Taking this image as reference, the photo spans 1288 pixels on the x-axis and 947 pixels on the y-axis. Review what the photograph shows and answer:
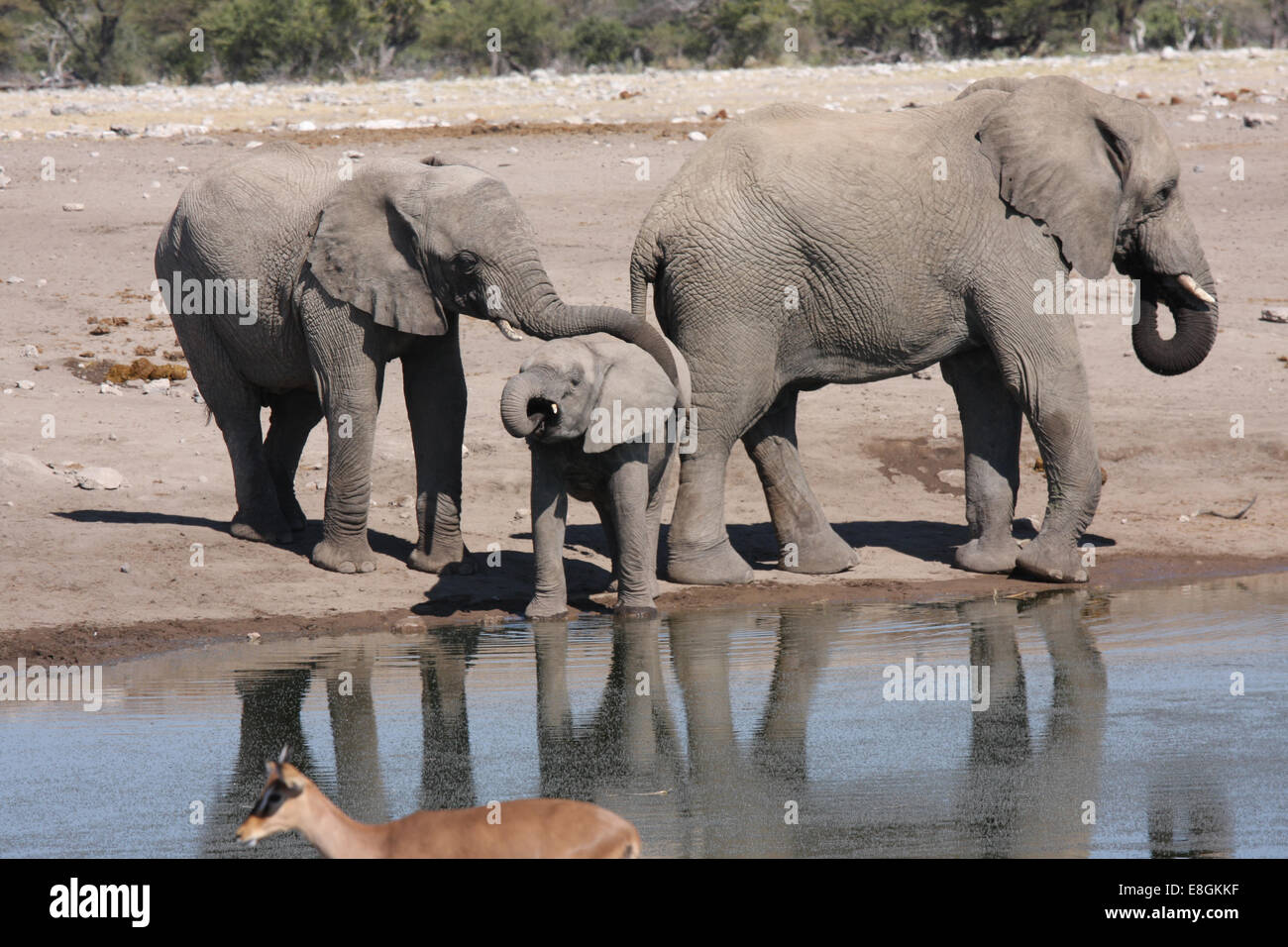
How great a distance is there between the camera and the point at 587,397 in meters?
8.60

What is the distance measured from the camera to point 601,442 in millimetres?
8672

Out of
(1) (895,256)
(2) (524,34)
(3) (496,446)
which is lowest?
(3) (496,446)

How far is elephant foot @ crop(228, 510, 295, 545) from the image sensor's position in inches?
401

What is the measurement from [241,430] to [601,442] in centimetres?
267

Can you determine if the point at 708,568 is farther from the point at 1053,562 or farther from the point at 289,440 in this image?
the point at 289,440

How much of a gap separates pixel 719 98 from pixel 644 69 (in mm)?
10394

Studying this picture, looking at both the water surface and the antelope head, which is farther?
the water surface

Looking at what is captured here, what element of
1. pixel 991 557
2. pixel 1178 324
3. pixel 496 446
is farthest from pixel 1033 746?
pixel 496 446

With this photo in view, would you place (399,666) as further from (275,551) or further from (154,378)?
(154,378)

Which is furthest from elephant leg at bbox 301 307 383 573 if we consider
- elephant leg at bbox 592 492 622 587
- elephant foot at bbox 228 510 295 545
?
elephant leg at bbox 592 492 622 587

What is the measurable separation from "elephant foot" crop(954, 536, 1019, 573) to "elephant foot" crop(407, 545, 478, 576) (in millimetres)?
2747

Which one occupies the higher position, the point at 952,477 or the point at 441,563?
the point at 952,477

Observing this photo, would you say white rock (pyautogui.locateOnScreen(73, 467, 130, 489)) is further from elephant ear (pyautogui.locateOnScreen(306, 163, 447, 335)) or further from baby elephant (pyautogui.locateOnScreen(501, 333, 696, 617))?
baby elephant (pyautogui.locateOnScreen(501, 333, 696, 617))
